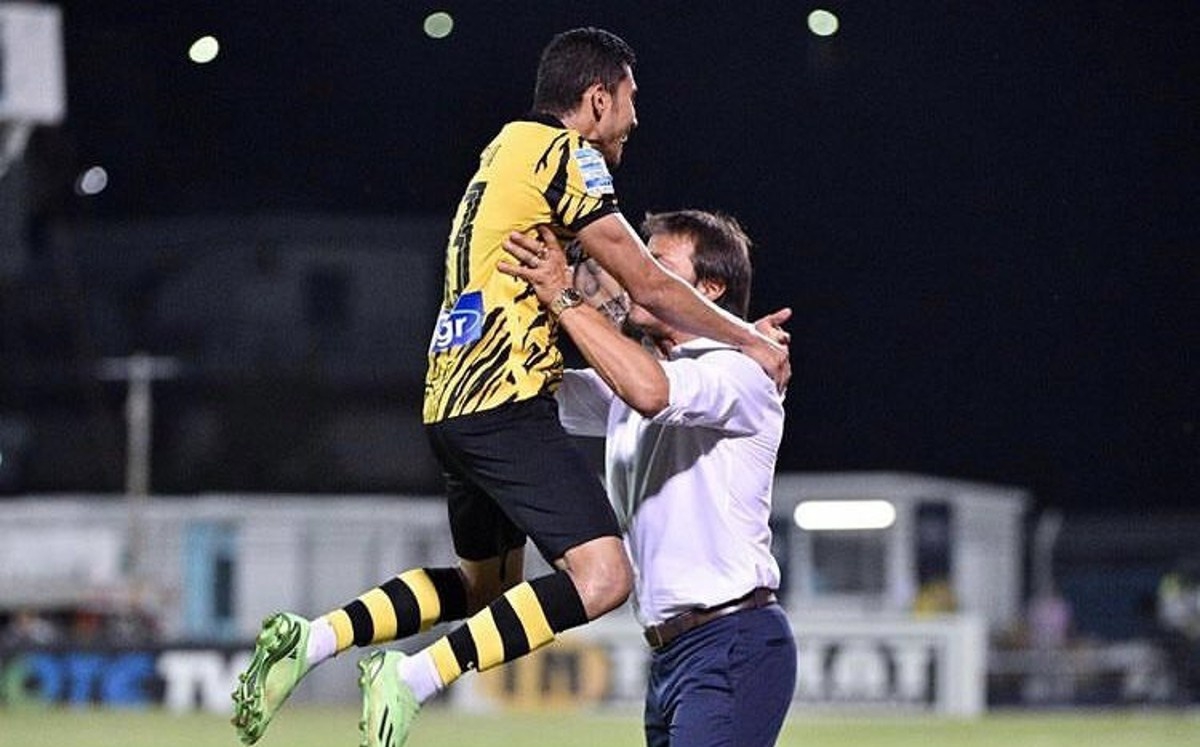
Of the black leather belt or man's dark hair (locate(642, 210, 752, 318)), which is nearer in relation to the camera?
the black leather belt

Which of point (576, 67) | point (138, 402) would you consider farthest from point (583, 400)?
point (138, 402)

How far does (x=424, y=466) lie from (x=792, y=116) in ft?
89.3

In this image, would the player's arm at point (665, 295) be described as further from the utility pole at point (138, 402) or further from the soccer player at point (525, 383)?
the utility pole at point (138, 402)

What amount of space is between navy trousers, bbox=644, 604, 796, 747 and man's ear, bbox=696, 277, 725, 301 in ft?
2.74

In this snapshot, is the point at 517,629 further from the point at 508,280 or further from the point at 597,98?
the point at 597,98

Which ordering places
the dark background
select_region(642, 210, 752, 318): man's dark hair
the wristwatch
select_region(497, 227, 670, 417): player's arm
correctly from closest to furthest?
select_region(497, 227, 670, 417): player's arm → the wristwatch → select_region(642, 210, 752, 318): man's dark hair → the dark background

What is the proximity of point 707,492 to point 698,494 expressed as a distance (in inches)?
0.9

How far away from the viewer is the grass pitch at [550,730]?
17.0 meters

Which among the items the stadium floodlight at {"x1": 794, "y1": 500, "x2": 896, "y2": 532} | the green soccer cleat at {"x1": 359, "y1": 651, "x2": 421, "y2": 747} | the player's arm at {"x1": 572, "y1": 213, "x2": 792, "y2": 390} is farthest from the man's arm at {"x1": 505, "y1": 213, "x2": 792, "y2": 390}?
the stadium floodlight at {"x1": 794, "y1": 500, "x2": 896, "y2": 532}

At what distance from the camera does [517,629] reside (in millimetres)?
6457

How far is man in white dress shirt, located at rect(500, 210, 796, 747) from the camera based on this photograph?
620cm

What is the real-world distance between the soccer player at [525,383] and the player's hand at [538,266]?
43 millimetres

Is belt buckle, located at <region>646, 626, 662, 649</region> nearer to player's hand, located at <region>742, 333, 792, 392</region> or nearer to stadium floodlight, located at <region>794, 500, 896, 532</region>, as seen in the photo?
player's hand, located at <region>742, 333, 792, 392</region>

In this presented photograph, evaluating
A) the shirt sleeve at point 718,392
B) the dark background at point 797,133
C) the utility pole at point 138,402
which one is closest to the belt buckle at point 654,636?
the shirt sleeve at point 718,392
